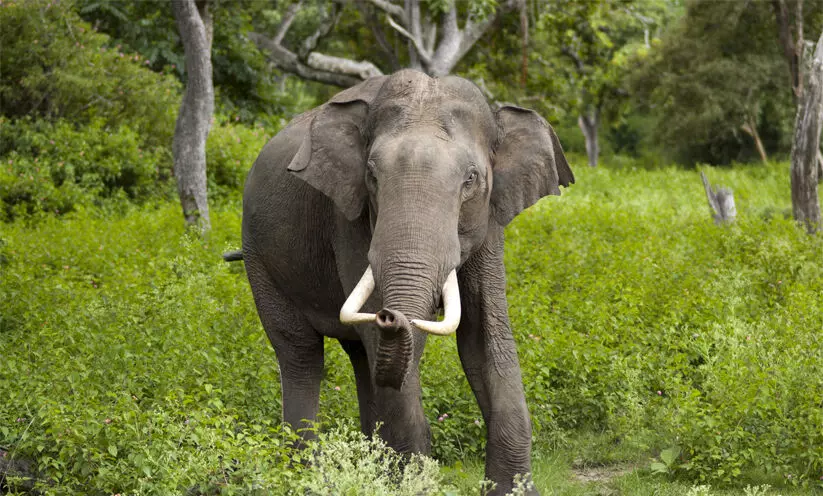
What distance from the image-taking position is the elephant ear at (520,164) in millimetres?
5414

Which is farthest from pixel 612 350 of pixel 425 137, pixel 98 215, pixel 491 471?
pixel 98 215

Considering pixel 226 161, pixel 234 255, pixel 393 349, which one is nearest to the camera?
pixel 393 349

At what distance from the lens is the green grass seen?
5.27 m

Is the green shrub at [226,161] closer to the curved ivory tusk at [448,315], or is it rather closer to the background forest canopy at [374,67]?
the background forest canopy at [374,67]

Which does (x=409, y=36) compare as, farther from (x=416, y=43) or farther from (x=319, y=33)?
(x=319, y=33)

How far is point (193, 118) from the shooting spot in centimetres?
1254

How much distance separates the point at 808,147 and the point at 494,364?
8879mm

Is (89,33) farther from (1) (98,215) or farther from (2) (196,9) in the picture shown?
(2) (196,9)

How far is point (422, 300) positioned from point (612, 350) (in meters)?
3.42

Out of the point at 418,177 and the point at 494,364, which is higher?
the point at 418,177

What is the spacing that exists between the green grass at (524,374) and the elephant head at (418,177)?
89 centimetres

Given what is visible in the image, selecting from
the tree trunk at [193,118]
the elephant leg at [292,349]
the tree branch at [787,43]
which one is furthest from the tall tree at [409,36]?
the elephant leg at [292,349]

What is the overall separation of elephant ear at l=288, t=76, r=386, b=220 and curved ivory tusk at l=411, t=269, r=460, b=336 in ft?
2.31

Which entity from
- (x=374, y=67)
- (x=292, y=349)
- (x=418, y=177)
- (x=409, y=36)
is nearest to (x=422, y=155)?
(x=418, y=177)
